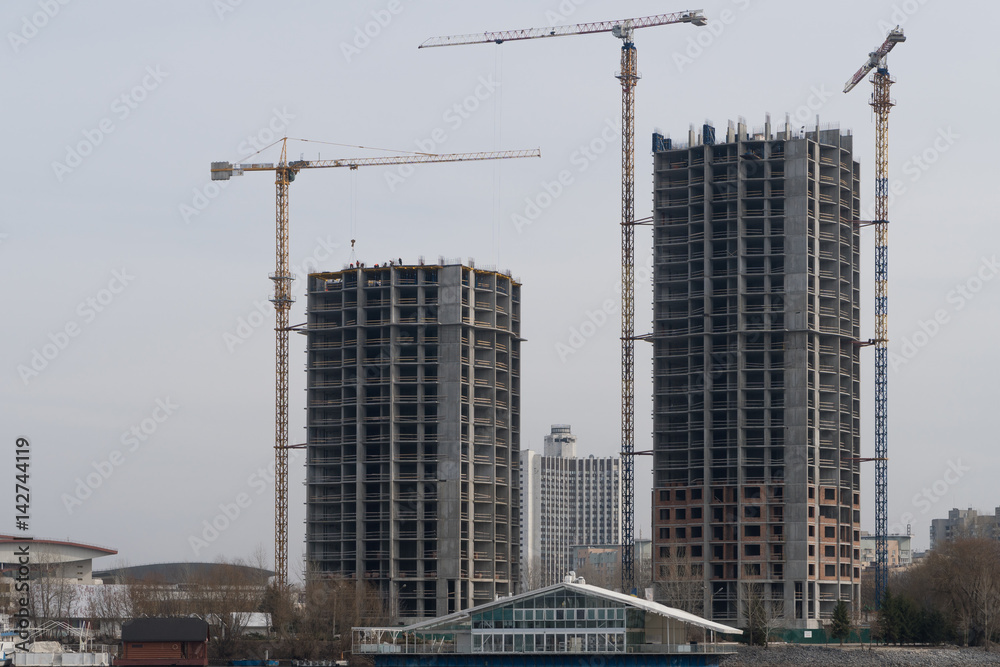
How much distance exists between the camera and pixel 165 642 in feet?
494

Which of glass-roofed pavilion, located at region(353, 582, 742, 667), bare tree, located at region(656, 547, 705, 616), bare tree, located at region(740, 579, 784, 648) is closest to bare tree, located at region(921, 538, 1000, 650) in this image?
bare tree, located at region(740, 579, 784, 648)

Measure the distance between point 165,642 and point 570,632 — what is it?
4029 centimetres

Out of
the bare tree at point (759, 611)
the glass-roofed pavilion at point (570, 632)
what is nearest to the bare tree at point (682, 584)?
the bare tree at point (759, 611)

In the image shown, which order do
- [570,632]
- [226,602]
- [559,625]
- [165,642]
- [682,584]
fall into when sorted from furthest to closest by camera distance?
[682,584] < [226,602] < [165,642] < [559,625] < [570,632]

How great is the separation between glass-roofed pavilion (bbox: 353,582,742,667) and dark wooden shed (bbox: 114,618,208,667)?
19703mm

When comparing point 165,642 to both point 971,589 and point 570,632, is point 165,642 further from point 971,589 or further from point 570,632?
point 971,589

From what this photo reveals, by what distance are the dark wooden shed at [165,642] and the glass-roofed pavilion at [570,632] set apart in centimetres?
1970

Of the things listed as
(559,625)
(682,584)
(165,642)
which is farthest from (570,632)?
(682,584)

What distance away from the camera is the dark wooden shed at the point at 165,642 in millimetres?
149750

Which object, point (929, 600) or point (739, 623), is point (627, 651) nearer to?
point (739, 623)

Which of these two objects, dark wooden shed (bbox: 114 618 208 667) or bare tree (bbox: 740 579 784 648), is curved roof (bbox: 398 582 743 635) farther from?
bare tree (bbox: 740 579 784 648)

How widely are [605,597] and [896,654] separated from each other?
46.4m

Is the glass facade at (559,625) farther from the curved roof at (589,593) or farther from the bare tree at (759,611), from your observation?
the bare tree at (759,611)

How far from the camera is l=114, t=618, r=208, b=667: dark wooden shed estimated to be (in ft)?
491
